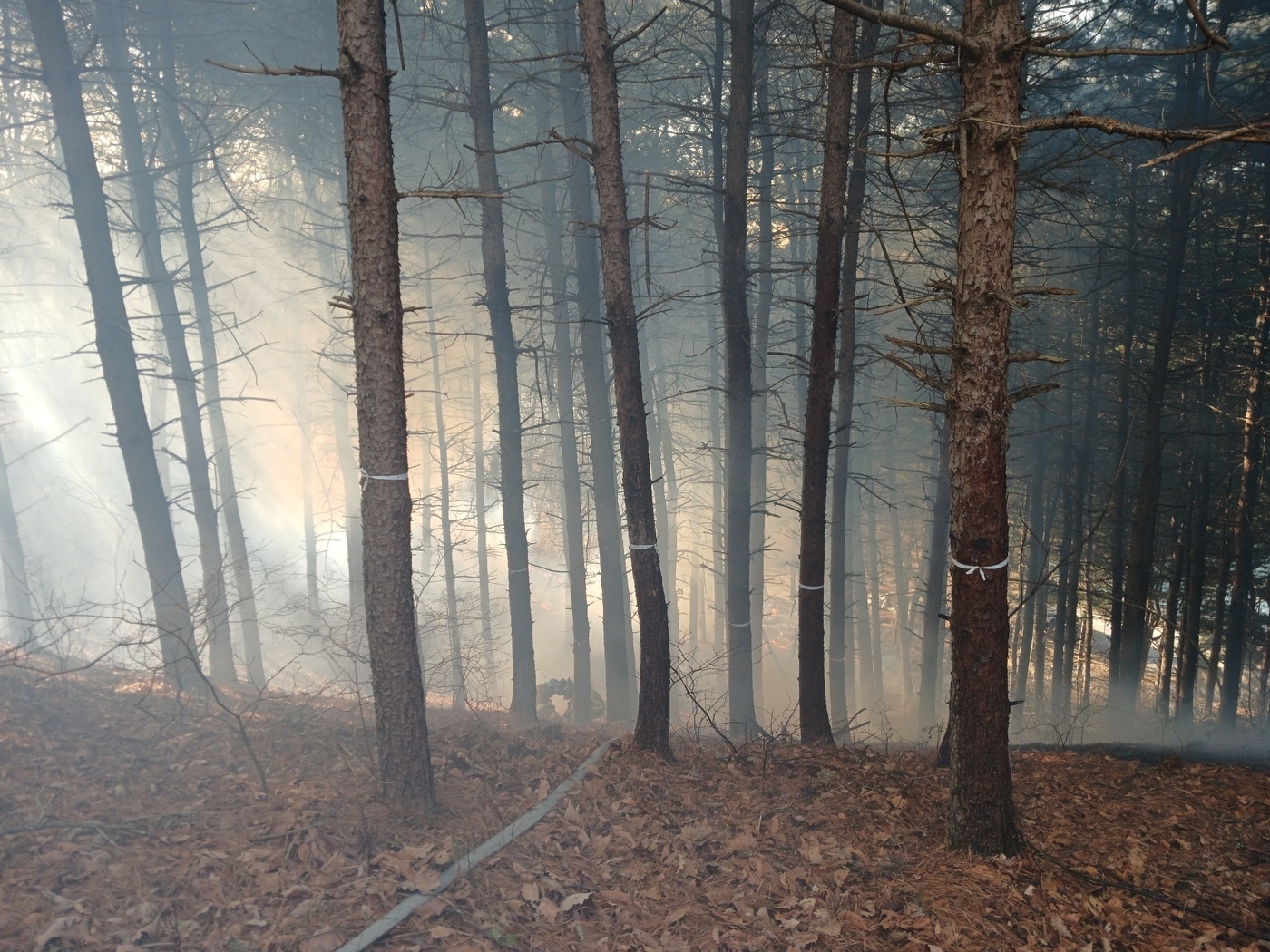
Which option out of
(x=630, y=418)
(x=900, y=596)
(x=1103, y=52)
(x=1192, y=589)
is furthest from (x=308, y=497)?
(x=1103, y=52)

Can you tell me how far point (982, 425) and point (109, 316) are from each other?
36.8 ft

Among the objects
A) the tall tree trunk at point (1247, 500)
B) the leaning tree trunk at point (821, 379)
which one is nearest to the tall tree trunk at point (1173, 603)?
the tall tree trunk at point (1247, 500)

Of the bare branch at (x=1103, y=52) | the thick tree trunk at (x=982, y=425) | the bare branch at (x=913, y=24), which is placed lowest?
the thick tree trunk at (x=982, y=425)

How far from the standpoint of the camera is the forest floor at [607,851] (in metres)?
4.67

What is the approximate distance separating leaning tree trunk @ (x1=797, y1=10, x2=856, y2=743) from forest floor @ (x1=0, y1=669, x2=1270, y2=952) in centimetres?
98

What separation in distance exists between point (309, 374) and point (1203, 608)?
2917cm

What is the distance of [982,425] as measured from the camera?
4.89 metres

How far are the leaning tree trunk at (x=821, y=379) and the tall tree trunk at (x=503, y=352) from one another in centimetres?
501

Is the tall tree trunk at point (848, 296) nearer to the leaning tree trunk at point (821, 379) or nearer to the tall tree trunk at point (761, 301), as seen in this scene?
the leaning tree trunk at point (821, 379)

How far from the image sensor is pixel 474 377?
26766mm

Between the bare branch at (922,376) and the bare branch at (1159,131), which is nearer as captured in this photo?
the bare branch at (1159,131)

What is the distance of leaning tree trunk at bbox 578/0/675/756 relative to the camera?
7.26m

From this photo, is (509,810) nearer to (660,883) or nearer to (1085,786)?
(660,883)

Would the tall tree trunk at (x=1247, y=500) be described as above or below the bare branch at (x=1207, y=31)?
below
